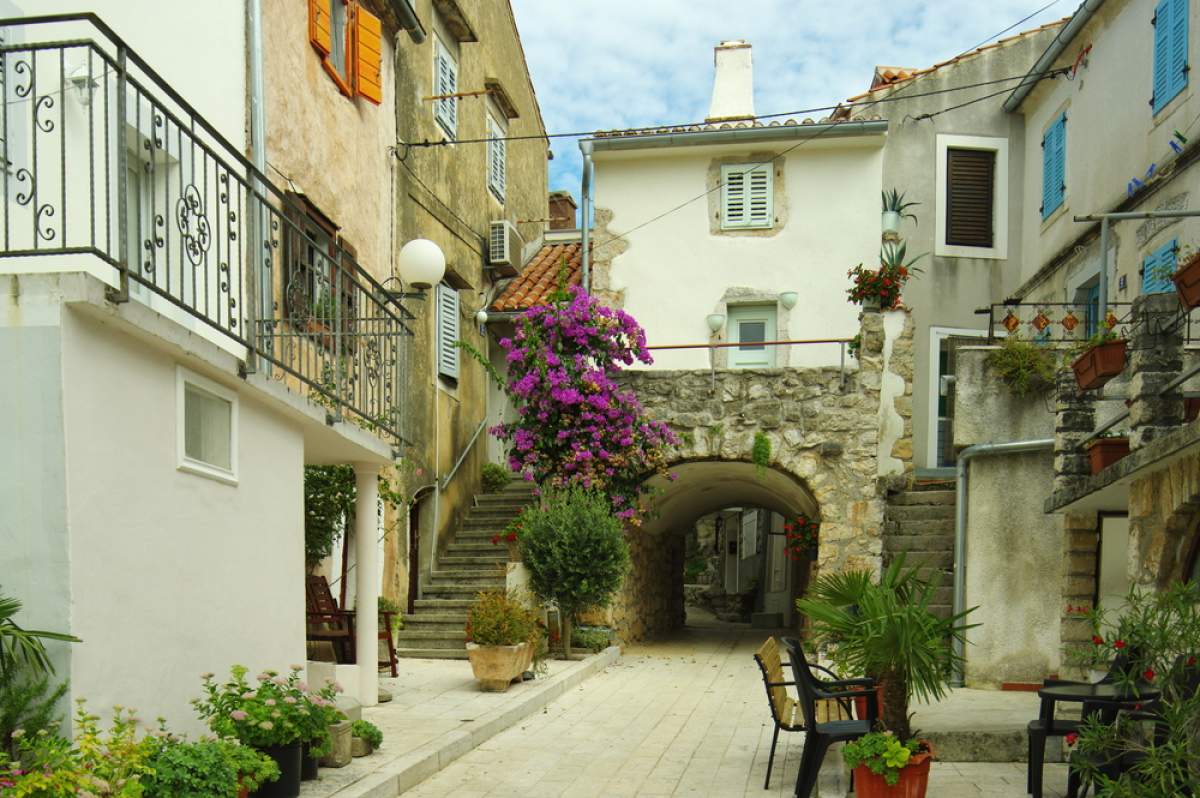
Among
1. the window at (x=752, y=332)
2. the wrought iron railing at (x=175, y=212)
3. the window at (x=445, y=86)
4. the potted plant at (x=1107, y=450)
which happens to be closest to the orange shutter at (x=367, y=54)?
the window at (x=445, y=86)

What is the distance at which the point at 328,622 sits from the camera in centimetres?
1012

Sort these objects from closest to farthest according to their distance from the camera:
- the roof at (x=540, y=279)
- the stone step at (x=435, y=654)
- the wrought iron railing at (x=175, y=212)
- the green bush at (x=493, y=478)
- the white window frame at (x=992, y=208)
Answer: the wrought iron railing at (x=175, y=212)
the stone step at (x=435, y=654)
the white window frame at (x=992, y=208)
the green bush at (x=493, y=478)
the roof at (x=540, y=279)

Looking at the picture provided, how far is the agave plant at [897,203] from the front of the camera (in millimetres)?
16812

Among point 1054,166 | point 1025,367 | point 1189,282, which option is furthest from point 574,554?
point 1054,166

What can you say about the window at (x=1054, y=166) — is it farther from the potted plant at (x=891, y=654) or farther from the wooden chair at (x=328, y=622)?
the wooden chair at (x=328, y=622)

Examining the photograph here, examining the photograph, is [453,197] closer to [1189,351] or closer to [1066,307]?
[1066,307]

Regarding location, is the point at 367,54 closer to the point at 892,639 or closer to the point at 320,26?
the point at 320,26

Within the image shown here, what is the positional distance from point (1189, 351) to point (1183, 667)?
12.6 feet

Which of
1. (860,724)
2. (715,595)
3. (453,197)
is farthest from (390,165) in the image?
(715,595)

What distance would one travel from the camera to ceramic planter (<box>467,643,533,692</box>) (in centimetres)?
1049

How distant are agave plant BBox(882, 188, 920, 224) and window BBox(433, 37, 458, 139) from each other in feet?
20.7

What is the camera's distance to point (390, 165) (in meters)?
13.9

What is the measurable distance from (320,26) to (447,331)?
568 centimetres

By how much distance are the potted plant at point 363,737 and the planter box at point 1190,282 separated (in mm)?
5476
